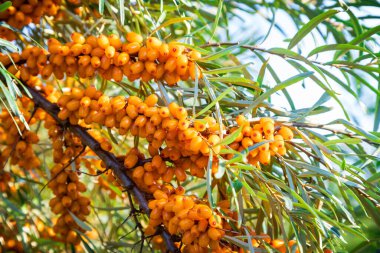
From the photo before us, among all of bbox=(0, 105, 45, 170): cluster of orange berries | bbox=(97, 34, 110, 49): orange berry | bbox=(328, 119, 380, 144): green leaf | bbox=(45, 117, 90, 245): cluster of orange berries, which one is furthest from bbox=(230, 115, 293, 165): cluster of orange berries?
bbox=(0, 105, 45, 170): cluster of orange berries

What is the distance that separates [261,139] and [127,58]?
348 millimetres

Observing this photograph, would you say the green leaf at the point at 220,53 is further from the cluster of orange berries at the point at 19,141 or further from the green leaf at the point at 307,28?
the cluster of orange berries at the point at 19,141

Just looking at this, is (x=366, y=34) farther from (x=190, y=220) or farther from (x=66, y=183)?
(x=66, y=183)

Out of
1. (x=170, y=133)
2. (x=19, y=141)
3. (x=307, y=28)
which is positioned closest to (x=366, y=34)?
(x=307, y=28)

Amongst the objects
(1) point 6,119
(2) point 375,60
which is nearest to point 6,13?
(1) point 6,119

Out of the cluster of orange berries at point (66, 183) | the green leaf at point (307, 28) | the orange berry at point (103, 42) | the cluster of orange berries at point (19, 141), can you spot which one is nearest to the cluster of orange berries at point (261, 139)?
the green leaf at point (307, 28)

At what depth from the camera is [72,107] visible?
1296mm

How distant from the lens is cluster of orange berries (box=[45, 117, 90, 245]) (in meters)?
1.43

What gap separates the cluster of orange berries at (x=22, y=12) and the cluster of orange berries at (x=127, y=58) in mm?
233

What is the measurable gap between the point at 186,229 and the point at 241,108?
31cm

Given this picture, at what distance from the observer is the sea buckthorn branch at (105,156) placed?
4.06 feet

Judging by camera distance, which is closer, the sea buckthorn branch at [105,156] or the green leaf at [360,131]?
the green leaf at [360,131]

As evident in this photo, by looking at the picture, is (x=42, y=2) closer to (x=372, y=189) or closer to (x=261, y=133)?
(x=261, y=133)

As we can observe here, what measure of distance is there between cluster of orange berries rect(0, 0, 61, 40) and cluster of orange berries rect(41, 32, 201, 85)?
233 millimetres
